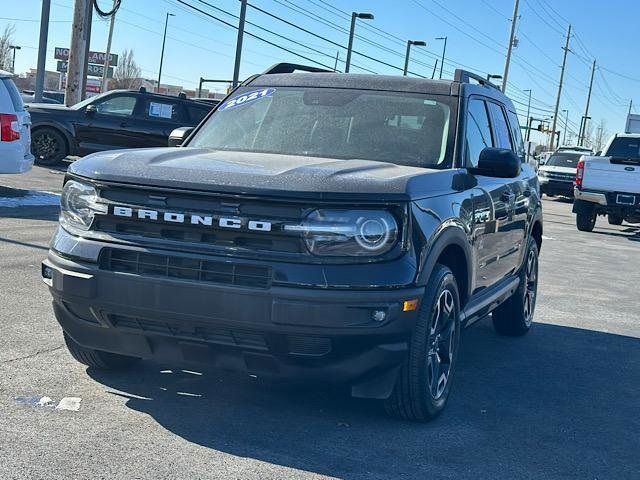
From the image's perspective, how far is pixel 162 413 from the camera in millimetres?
4469

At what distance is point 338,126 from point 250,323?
1.82 m

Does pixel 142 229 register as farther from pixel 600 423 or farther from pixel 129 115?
pixel 129 115

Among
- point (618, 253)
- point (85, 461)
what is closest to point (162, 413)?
point (85, 461)

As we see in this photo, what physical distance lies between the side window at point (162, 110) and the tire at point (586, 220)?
9.01 meters

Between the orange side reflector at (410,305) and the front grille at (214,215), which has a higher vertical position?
the front grille at (214,215)

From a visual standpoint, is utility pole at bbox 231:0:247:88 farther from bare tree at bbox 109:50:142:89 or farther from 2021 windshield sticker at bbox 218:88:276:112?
bare tree at bbox 109:50:142:89

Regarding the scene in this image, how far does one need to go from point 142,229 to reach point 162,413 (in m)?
0.94

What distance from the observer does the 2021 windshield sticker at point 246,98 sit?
5.79 metres

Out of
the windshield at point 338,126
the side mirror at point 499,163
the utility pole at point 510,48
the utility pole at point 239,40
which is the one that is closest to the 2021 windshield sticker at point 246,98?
the windshield at point 338,126

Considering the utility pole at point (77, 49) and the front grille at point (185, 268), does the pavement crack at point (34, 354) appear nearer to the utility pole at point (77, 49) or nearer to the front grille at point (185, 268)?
the front grille at point (185, 268)

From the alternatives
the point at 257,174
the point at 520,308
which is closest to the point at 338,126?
the point at 257,174

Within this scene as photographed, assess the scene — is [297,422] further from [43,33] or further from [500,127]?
[43,33]

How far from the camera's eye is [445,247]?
15.1 ft

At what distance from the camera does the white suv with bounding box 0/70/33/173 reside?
40.7 ft
